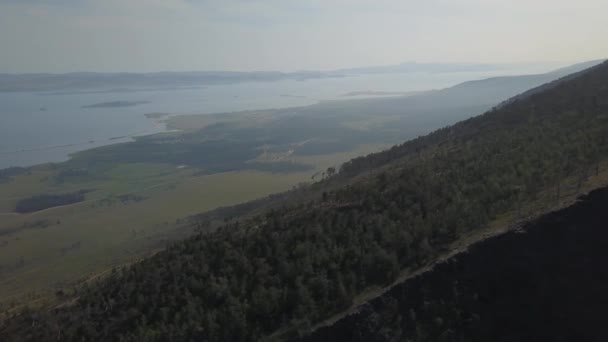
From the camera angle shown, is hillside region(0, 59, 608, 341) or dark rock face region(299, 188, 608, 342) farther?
hillside region(0, 59, 608, 341)

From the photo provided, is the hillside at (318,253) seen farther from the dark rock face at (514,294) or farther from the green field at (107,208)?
the green field at (107,208)

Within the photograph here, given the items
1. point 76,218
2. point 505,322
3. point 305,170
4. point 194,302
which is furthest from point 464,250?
point 305,170

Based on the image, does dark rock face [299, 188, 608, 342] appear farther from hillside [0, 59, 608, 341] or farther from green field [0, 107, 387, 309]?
green field [0, 107, 387, 309]

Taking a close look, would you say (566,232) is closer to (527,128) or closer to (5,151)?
(527,128)

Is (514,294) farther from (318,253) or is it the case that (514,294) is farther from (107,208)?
(107,208)

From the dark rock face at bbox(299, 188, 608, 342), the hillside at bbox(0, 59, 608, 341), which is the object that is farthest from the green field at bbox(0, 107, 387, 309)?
the dark rock face at bbox(299, 188, 608, 342)
